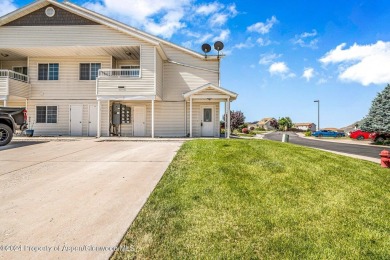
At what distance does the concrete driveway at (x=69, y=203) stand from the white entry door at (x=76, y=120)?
11282mm

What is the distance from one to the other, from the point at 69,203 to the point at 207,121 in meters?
15.2

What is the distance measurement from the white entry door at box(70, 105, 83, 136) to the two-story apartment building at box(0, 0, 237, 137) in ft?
0.24

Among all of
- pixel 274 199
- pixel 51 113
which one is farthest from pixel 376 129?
pixel 51 113

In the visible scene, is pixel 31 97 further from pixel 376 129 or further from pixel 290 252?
pixel 376 129

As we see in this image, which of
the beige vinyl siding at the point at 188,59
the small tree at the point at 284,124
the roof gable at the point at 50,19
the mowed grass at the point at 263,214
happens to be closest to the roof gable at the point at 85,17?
the roof gable at the point at 50,19

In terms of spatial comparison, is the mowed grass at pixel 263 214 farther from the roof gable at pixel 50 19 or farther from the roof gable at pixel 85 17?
the roof gable at pixel 50 19

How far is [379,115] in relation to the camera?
25.2 m

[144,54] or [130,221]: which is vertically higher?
[144,54]

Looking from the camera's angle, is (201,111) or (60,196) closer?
(60,196)

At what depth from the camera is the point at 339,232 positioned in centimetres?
354

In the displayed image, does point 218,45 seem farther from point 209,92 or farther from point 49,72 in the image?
point 49,72

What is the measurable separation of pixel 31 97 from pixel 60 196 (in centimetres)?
1756

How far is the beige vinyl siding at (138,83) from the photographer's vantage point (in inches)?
653

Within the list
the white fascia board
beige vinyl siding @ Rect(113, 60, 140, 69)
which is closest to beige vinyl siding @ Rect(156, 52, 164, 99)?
beige vinyl siding @ Rect(113, 60, 140, 69)
